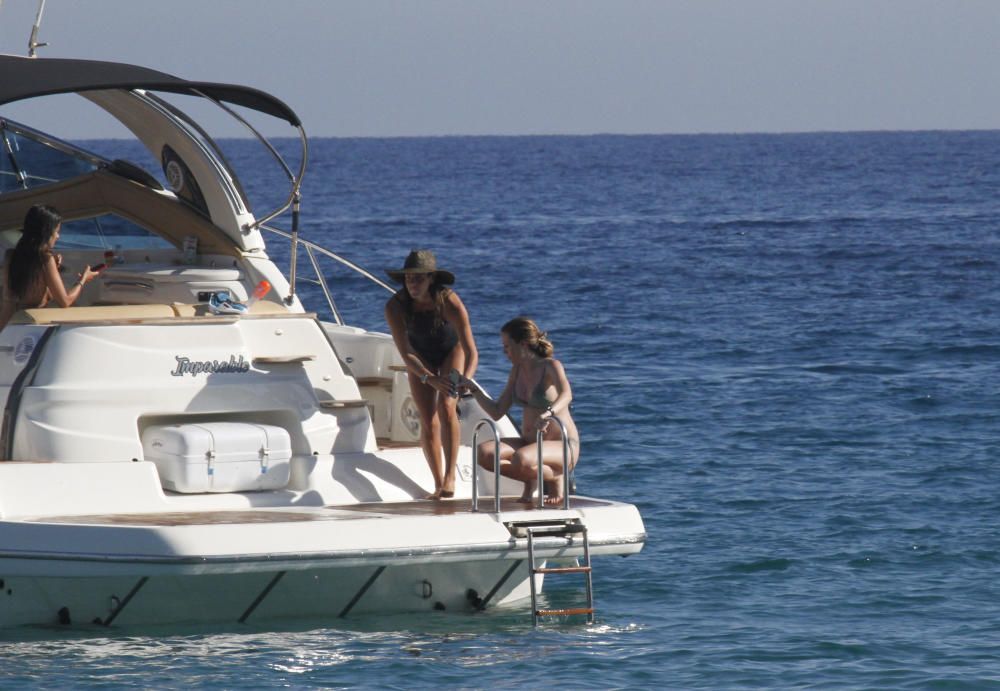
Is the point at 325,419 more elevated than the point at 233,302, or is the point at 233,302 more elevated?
the point at 233,302

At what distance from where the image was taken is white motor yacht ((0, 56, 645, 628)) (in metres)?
7.47

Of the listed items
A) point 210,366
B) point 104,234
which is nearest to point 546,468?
point 210,366

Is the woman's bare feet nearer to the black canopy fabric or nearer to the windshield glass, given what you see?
the black canopy fabric

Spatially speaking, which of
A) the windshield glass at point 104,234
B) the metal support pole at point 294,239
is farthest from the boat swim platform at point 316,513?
the windshield glass at point 104,234

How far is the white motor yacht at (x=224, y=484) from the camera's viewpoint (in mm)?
7469

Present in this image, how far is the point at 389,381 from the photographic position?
32.3 feet

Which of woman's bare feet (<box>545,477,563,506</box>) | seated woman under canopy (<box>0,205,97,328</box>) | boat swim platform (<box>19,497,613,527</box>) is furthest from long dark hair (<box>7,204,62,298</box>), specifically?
woman's bare feet (<box>545,477,563,506</box>)

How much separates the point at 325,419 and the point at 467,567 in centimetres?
113

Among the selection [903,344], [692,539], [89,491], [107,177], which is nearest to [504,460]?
[89,491]

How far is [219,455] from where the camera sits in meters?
8.18

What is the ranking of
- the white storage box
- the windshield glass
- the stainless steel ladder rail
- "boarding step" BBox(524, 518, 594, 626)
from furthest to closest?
the windshield glass
the white storage box
the stainless steel ladder rail
"boarding step" BBox(524, 518, 594, 626)

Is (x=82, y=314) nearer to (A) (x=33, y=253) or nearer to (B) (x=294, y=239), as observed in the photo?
(A) (x=33, y=253)

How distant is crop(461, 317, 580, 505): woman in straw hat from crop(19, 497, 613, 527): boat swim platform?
5.7 inches

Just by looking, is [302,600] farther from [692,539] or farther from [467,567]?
[692,539]
